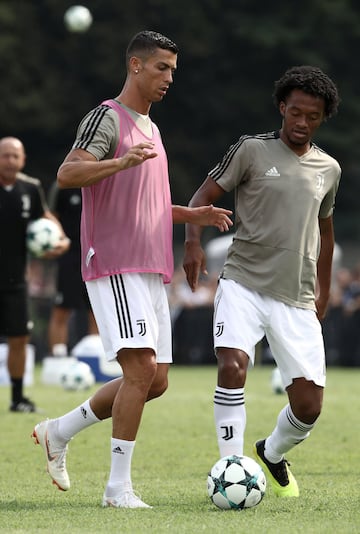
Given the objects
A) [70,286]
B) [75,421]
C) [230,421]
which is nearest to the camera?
[230,421]

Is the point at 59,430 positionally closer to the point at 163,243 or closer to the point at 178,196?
the point at 163,243

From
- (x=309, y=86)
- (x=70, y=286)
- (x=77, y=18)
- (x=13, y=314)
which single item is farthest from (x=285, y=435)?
(x=77, y=18)

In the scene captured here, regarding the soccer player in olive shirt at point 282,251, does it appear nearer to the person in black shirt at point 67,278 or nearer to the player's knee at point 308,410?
the player's knee at point 308,410

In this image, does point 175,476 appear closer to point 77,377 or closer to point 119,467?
point 119,467

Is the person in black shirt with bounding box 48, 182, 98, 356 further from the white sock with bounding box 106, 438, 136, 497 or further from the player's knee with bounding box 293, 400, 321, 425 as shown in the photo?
the white sock with bounding box 106, 438, 136, 497

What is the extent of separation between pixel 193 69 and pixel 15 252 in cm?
2782

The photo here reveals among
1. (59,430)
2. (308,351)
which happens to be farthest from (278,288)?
(59,430)

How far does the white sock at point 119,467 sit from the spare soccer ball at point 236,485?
1.53ft

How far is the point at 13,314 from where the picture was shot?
1285cm

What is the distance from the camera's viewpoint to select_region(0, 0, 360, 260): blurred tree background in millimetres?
38281

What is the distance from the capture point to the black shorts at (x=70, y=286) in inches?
656

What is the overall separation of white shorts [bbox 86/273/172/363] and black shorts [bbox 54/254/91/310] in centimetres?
892

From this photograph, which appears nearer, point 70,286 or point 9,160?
point 9,160

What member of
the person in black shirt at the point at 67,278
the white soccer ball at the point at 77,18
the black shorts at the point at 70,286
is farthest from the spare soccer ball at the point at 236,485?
the white soccer ball at the point at 77,18
